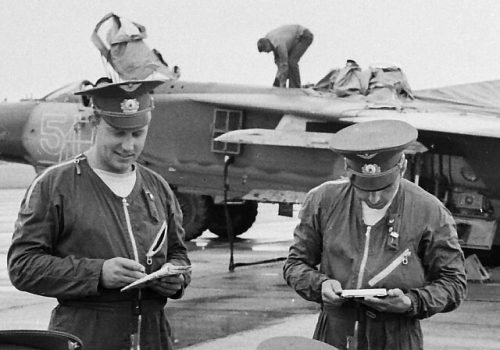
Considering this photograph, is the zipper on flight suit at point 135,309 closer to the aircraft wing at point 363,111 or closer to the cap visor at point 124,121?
the cap visor at point 124,121

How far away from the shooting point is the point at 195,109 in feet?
44.6

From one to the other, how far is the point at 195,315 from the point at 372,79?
5438mm

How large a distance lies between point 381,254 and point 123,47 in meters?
9.64

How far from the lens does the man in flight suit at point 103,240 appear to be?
3918 mm

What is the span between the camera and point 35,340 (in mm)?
2836

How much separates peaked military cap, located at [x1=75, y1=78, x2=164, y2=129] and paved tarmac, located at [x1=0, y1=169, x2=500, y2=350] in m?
3.84

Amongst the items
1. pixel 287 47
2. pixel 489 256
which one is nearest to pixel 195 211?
pixel 287 47

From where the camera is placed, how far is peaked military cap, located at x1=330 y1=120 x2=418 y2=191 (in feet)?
13.1

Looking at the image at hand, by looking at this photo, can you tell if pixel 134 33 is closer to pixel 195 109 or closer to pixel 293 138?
pixel 195 109

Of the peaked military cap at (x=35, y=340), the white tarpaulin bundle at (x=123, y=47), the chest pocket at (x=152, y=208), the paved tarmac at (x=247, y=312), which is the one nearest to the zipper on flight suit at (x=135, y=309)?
the chest pocket at (x=152, y=208)

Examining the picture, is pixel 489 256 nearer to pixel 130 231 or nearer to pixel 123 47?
pixel 123 47

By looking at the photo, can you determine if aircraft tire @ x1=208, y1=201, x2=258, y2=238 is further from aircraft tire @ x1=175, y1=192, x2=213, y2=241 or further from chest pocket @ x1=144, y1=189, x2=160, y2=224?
chest pocket @ x1=144, y1=189, x2=160, y2=224

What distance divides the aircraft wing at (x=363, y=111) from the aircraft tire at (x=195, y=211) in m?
2.03

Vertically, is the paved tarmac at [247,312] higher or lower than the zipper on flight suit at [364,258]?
lower
